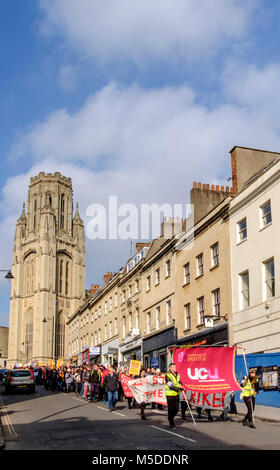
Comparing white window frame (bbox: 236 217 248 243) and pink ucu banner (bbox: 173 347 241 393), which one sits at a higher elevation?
white window frame (bbox: 236 217 248 243)

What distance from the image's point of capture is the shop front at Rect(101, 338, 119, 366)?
49.0m

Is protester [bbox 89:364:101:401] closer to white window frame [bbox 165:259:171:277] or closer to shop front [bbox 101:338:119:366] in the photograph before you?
white window frame [bbox 165:259:171:277]

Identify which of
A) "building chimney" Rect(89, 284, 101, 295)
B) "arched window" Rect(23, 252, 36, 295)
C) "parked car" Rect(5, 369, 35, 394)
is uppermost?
"arched window" Rect(23, 252, 36, 295)

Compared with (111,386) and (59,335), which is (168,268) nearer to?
(111,386)

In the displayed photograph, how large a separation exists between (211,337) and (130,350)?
714 inches

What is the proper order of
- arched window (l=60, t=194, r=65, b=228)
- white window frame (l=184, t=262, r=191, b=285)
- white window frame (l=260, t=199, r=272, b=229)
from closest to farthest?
white window frame (l=260, t=199, r=272, b=229) < white window frame (l=184, t=262, r=191, b=285) < arched window (l=60, t=194, r=65, b=228)

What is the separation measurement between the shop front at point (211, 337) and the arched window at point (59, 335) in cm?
9599

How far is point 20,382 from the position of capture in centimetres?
3528

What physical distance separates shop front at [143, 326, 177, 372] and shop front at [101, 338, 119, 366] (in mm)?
7438

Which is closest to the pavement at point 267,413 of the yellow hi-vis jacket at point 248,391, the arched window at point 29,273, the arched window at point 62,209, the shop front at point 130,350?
the yellow hi-vis jacket at point 248,391

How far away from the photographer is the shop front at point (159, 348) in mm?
35312

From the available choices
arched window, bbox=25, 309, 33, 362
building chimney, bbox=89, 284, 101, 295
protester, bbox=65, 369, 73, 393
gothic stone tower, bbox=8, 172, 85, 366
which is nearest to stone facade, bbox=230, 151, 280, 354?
protester, bbox=65, 369, 73, 393

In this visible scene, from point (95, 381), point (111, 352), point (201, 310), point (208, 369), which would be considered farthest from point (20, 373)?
point (208, 369)

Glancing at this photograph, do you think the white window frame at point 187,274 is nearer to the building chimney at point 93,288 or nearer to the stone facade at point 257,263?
the stone facade at point 257,263
